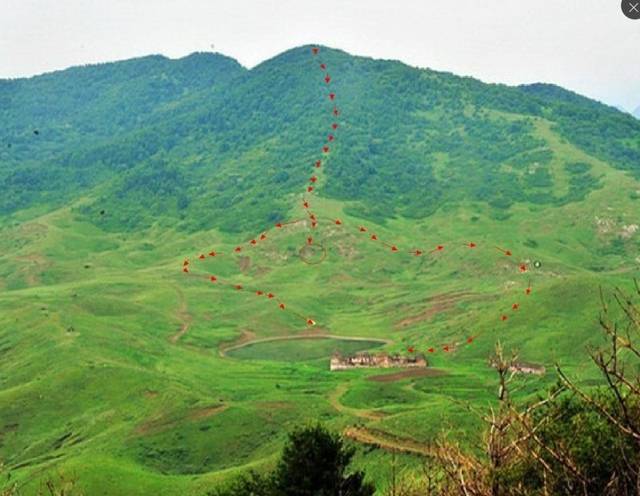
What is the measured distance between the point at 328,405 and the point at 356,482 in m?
59.9

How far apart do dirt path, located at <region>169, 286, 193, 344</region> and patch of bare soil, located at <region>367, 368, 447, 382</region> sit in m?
51.0

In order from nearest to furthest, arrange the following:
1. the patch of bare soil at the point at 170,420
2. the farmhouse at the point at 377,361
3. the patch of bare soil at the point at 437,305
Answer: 1. the patch of bare soil at the point at 170,420
2. the farmhouse at the point at 377,361
3. the patch of bare soil at the point at 437,305

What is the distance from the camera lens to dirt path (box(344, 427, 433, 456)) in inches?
3083

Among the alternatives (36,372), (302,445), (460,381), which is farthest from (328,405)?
(302,445)

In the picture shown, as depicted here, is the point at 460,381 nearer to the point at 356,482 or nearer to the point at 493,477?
the point at 356,482

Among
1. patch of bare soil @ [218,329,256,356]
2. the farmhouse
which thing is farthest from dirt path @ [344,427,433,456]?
patch of bare soil @ [218,329,256,356]

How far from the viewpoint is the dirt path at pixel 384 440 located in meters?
78.3

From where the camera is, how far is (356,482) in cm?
4319

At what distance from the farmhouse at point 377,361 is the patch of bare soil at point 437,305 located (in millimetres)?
30334

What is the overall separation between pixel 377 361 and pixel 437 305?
44251mm

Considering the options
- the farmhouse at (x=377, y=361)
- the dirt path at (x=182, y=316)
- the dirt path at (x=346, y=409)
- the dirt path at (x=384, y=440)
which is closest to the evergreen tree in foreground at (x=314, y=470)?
the dirt path at (x=384, y=440)

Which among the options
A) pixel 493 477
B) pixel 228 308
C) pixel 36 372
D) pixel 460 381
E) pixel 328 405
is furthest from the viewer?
pixel 228 308

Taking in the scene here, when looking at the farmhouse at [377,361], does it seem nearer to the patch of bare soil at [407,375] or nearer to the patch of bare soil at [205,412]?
the patch of bare soil at [407,375]

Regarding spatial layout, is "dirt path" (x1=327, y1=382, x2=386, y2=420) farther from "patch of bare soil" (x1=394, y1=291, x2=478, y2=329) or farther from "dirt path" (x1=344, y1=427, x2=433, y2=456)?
"patch of bare soil" (x1=394, y1=291, x2=478, y2=329)
